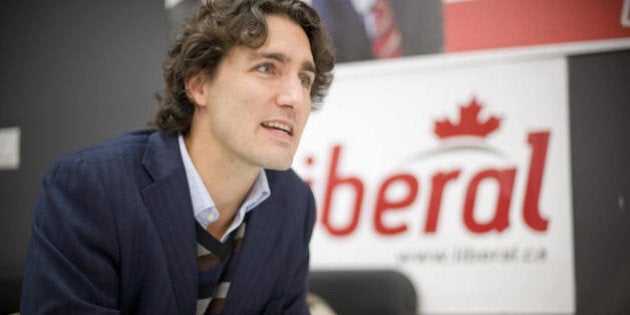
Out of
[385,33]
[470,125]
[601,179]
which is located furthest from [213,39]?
[601,179]

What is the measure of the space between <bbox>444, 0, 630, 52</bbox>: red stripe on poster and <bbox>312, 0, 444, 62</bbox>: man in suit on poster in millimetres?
79

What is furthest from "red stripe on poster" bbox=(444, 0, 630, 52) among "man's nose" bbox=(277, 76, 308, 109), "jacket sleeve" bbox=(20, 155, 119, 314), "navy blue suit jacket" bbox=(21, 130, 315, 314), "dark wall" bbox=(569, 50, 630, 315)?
"jacket sleeve" bbox=(20, 155, 119, 314)

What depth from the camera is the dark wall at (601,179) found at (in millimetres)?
2215

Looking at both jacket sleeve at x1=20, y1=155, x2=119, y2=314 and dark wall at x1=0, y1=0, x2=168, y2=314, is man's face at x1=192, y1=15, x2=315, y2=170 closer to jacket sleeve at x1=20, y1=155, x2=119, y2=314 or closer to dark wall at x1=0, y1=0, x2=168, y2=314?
jacket sleeve at x1=20, y1=155, x2=119, y2=314

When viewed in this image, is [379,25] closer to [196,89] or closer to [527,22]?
[527,22]

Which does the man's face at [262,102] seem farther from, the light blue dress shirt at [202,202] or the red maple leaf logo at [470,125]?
the red maple leaf logo at [470,125]

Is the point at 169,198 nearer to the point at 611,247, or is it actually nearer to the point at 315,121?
the point at 315,121

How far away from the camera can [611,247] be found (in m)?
2.22

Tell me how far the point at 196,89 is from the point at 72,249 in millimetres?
643

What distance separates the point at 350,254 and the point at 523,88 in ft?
3.91

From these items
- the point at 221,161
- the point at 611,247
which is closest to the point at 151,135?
the point at 221,161

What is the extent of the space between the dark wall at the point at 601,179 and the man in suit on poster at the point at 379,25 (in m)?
0.70

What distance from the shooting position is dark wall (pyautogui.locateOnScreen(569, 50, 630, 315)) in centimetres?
221

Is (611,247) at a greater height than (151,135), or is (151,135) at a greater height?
(151,135)
